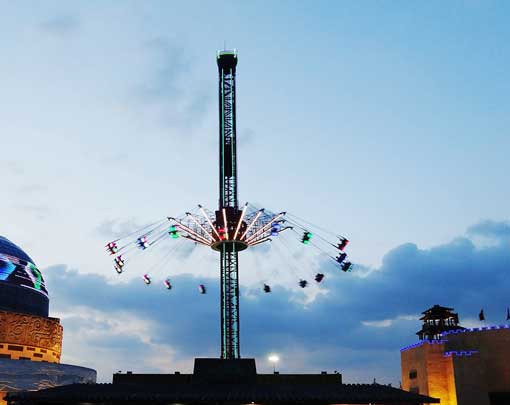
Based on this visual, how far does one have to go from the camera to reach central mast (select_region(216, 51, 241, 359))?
51719mm

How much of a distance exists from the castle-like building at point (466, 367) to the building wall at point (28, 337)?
4830cm

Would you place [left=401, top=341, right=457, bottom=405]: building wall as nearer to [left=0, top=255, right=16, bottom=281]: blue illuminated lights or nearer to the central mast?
the central mast

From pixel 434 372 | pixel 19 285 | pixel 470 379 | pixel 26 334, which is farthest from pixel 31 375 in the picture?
pixel 470 379

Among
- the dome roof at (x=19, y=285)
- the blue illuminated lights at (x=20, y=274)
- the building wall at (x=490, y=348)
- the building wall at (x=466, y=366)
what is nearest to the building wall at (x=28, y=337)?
the dome roof at (x=19, y=285)

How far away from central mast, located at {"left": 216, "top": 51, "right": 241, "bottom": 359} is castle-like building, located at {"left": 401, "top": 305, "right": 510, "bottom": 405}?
20433mm

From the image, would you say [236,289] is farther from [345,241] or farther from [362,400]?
[362,400]

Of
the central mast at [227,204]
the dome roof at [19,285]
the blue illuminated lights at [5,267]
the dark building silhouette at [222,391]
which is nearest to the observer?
the dark building silhouette at [222,391]

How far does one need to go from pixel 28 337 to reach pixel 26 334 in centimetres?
48

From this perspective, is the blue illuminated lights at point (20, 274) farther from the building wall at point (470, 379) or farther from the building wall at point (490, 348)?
the building wall at point (470, 379)

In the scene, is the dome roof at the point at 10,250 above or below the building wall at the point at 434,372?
above

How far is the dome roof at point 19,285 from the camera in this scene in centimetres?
7312

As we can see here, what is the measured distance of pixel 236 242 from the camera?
5134cm

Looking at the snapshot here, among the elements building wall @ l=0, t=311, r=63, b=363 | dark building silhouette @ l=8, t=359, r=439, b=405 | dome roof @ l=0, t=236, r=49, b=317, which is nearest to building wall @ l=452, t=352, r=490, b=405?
dark building silhouette @ l=8, t=359, r=439, b=405

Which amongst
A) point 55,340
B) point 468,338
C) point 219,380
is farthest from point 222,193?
point 55,340
